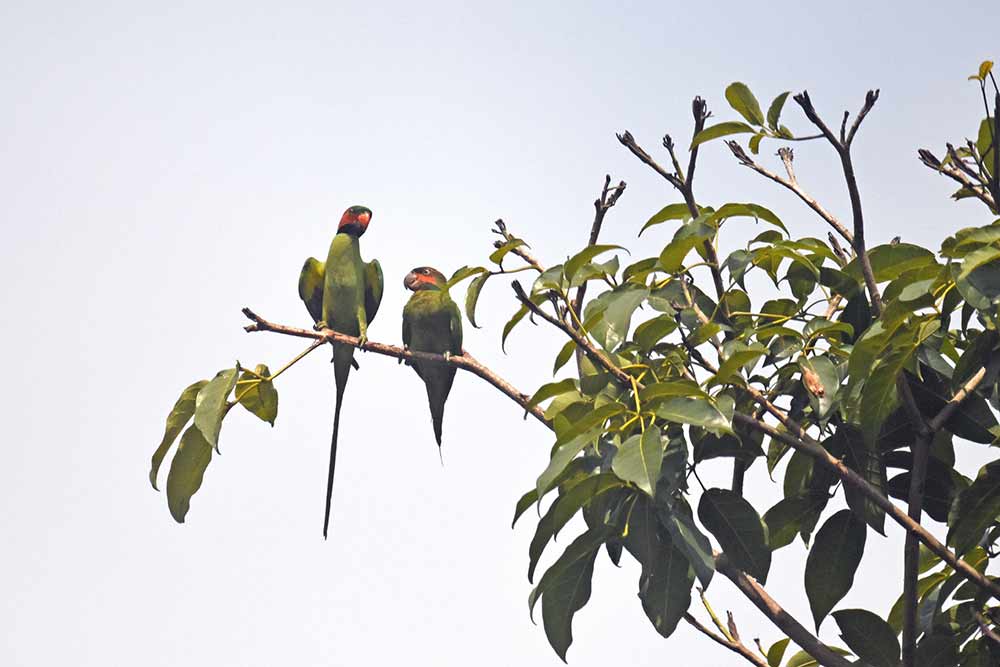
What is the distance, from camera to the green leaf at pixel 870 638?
7.29ft

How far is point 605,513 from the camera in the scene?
207cm

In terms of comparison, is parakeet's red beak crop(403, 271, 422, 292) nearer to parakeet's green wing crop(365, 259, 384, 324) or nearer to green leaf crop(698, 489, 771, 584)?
parakeet's green wing crop(365, 259, 384, 324)

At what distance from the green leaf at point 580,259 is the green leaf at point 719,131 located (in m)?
0.30

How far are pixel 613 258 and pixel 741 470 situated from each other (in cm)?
58

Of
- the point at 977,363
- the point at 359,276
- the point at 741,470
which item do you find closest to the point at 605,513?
the point at 741,470

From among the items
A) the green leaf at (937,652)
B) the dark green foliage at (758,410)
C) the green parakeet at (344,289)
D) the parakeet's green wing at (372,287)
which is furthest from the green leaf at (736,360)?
the parakeet's green wing at (372,287)

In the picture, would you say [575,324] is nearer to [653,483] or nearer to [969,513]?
[653,483]

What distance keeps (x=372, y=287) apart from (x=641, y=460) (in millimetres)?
3971

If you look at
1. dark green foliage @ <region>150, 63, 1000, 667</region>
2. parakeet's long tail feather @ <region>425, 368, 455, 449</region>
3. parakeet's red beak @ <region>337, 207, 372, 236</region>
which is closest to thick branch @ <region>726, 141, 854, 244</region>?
dark green foliage @ <region>150, 63, 1000, 667</region>

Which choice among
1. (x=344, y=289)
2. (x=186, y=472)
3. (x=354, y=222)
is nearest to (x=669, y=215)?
(x=186, y=472)

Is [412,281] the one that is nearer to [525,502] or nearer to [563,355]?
[563,355]

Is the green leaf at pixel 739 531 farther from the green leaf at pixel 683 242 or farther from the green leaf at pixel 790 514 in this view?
the green leaf at pixel 683 242

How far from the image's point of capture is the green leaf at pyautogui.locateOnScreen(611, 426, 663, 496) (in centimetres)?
175

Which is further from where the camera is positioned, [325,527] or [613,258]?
[325,527]
